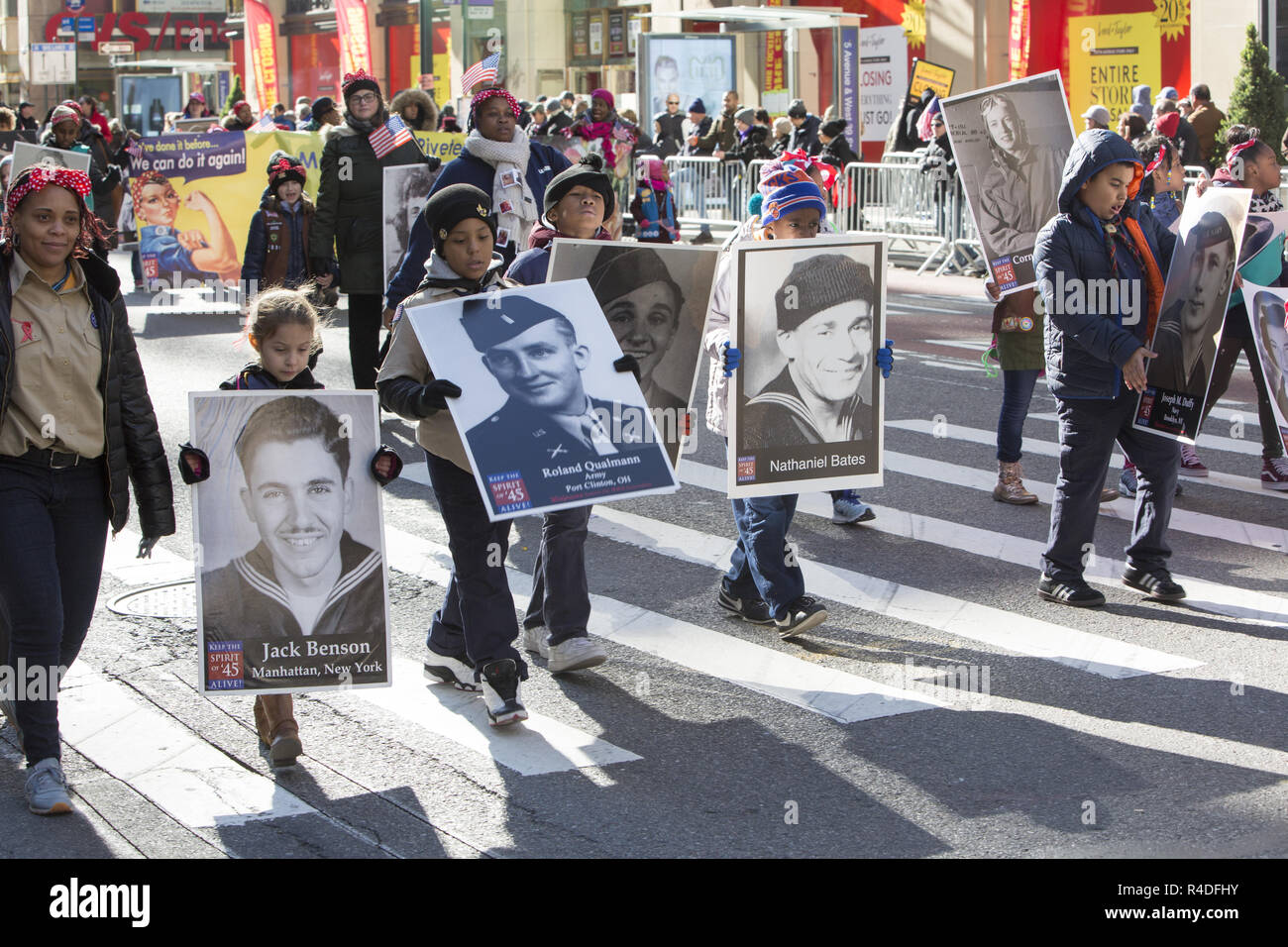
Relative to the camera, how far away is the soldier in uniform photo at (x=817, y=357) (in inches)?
264

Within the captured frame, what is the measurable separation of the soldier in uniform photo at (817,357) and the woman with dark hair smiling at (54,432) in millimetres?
2548

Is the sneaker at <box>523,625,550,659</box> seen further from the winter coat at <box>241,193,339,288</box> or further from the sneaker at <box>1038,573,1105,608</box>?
the winter coat at <box>241,193,339,288</box>

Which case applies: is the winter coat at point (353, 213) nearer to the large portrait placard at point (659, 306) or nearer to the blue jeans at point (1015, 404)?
the blue jeans at point (1015, 404)

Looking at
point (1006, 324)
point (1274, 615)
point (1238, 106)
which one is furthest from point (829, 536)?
point (1238, 106)

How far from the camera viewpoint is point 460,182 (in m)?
8.51

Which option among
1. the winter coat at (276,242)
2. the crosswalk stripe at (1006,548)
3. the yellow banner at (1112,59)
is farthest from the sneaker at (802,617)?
the yellow banner at (1112,59)

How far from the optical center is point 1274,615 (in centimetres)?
723

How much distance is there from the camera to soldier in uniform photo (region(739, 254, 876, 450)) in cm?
670

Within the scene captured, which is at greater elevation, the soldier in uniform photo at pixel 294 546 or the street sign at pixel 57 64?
Answer: the street sign at pixel 57 64

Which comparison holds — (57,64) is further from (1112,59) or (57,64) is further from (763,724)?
(763,724)

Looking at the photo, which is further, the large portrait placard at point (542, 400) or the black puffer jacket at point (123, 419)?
the large portrait placard at point (542, 400)

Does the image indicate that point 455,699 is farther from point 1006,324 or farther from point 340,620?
point 1006,324

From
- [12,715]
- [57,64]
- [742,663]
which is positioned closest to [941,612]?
[742,663]

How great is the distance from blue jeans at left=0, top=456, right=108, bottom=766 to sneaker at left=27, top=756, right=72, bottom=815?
5cm
